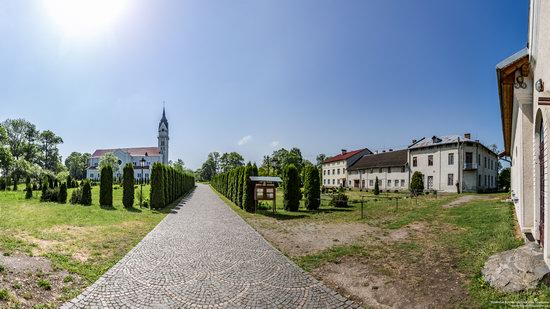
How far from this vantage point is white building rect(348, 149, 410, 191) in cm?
4209

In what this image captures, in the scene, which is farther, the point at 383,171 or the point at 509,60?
the point at 383,171

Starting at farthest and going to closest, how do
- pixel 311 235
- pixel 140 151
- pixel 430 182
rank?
pixel 140 151
pixel 430 182
pixel 311 235

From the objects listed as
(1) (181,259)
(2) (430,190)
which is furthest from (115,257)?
(2) (430,190)

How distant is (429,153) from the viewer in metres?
38.0

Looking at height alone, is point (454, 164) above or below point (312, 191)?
above

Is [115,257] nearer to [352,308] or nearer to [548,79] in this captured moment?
[352,308]

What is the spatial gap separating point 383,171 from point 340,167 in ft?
50.6

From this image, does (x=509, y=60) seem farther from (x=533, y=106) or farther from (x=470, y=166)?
(x=470, y=166)

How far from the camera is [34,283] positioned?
208 inches

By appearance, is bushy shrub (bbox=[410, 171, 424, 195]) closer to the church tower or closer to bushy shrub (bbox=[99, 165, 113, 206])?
bushy shrub (bbox=[99, 165, 113, 206])

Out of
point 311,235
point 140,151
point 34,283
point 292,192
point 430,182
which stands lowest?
point 311,235

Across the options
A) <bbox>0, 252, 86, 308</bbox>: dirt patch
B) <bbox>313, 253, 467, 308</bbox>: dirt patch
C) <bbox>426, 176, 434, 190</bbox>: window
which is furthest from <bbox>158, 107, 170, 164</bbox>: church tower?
<bbox>313, 253, 467, 308</bbox>: dirt patch

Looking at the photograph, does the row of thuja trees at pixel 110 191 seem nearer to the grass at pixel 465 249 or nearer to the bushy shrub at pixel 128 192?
the bushy shrub at pixel 128 192

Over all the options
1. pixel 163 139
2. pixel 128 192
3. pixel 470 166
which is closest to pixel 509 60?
pixel 128 192
